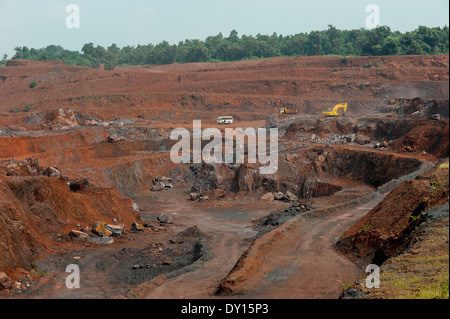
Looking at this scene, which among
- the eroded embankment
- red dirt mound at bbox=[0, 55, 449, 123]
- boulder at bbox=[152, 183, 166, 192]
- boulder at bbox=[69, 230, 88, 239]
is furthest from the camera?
red dirt mound at bbox=[0, 55, 449, 123]

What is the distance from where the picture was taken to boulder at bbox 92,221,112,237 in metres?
29.2

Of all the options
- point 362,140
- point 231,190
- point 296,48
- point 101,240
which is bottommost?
point 231,190

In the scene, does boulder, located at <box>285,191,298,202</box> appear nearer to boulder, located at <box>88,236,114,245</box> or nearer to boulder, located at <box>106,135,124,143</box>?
boulder, located at <box>88,236,114,245</box>

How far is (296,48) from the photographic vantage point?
129 metres

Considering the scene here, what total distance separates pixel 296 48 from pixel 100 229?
10729cm

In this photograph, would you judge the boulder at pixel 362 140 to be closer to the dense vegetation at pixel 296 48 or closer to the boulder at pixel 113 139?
the boulder at pixel 113 139

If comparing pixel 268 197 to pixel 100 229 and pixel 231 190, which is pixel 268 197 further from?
pixel 100 229

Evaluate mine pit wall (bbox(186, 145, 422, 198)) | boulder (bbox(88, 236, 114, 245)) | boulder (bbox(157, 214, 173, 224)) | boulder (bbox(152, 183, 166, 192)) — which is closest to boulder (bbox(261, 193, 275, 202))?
mine pit wall (bbox(186, 145, 422, 198))

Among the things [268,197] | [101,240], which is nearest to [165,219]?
[101,240]

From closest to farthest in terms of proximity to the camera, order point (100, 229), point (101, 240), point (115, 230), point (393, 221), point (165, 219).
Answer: point (393, 221) → point (101, 240) → point (100, 229) → point (115, 230) → point (165, 219)

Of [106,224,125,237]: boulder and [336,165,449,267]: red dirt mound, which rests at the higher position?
[336,165,449,267]: red dirt mound

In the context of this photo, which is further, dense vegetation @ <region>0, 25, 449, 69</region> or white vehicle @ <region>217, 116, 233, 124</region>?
dense vegetation @ <region>0, 25, 449, 69</region>

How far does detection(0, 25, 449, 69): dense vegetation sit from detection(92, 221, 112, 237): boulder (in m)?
84.2

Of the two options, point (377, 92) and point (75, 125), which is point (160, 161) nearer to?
point (75, 125)
